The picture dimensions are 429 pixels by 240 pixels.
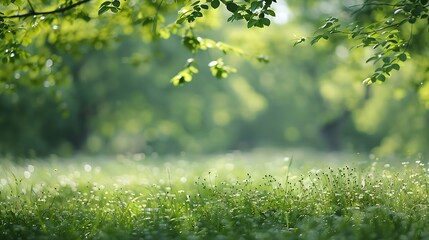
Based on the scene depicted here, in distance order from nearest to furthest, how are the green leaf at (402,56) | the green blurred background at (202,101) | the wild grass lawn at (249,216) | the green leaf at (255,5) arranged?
the wild grass lawn at (249,216) < the green leaf at (255,5) < the green leaf at (402,56) < the green blurred background at (202,101)

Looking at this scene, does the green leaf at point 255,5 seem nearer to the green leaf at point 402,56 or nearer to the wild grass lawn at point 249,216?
the green leaf at point 402,56

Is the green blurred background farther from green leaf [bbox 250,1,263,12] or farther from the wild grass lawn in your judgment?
green leaf [bbox 250,1,263,12]

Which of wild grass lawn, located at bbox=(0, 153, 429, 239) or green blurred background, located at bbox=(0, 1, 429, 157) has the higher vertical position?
green blurred background, located at bbox=(0, 1, 429, 157)

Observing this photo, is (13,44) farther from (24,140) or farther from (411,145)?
(24,140)

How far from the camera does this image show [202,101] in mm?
37594

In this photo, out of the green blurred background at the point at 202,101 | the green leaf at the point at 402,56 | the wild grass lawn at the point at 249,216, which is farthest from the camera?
the green blurred background at the point at 202,101

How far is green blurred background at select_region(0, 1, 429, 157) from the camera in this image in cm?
2511

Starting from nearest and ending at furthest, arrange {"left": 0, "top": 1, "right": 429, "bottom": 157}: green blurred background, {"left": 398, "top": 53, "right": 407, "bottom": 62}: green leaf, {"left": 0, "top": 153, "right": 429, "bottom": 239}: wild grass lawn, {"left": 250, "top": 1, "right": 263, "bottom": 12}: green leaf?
{"left": 0, "top": 153, "right": 429, "bottom": 239}: wild grass lawn → {"left": 250, "top": 1, "right": 263, "bottom": 12}: green leaf → {"left": 398, "top": 53, "right": 407, "bottom": 62}: green leaf → {"left": 0, "top": 1, "right": 429, "bottom": 157}: green blurred background

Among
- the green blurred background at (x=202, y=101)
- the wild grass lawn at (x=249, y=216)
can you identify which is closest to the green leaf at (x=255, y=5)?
the wild grass lawn at (x=249, y=216)

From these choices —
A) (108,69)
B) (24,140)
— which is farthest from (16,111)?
(108,69)

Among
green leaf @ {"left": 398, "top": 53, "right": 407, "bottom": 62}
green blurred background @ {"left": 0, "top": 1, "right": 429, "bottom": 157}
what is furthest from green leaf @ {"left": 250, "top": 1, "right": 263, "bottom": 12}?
green blurred background @ {"left": 0, "top": 1, "right": 429, "bottom": 157}

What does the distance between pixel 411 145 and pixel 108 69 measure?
18808mm

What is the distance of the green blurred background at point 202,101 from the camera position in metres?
25.1

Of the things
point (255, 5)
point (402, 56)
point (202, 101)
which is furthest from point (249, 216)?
point (202, 101)
